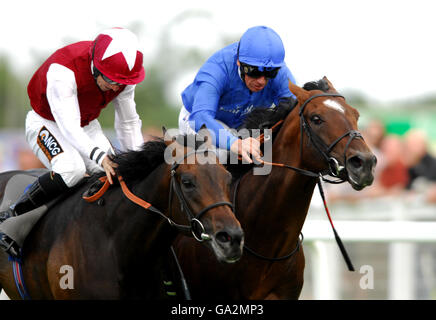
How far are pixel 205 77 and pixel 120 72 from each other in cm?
53

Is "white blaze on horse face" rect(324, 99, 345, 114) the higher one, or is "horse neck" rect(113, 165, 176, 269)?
"white blaze on horse face" rect(324, 99, 345, 114)

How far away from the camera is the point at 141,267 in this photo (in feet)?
11.2

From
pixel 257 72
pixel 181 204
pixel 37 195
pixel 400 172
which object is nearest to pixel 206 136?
pixel 181 204

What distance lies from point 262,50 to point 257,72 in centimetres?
15

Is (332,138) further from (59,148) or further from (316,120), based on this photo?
(59,148)

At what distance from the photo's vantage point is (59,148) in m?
3.99

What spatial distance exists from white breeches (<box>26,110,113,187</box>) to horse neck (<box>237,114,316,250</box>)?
3.30 ft

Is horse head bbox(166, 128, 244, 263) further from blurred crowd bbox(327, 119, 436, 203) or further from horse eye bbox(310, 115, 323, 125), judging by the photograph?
blurred crowd bbox(327, 119, 436, 203)

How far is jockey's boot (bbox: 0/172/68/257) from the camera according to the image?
12.8ft

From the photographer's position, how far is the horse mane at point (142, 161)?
3.48 m

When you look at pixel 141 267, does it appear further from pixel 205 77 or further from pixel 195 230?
pixel 205 77

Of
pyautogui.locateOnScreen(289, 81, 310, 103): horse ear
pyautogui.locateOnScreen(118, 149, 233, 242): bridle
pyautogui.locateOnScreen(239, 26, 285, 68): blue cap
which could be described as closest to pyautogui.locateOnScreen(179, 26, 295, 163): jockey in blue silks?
pyautogui.locateOnScreen(239, 26, 285, 68): blue cap

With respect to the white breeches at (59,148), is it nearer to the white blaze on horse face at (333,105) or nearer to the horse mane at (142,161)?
the horse mane at (142,161)
